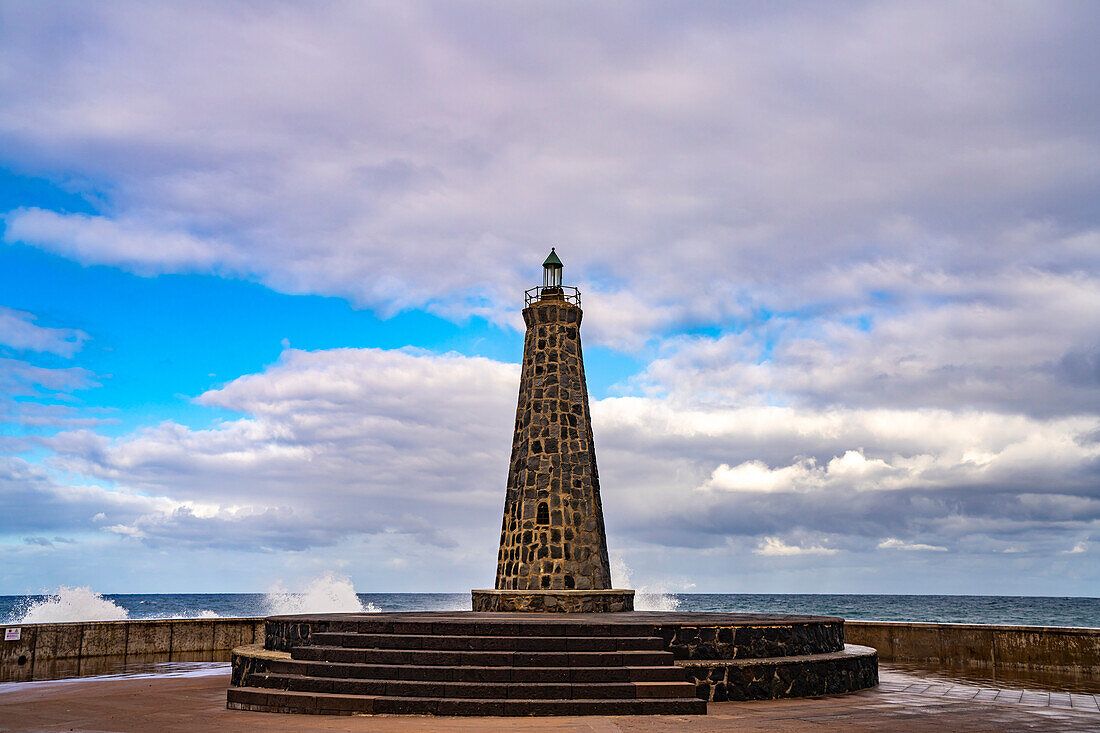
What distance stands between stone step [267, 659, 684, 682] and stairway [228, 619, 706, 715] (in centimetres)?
1

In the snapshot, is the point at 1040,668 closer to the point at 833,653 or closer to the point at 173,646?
the point at 833,653

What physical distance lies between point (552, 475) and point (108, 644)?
967 centimetres

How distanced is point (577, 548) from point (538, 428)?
2746mm

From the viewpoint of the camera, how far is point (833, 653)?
1212 cm

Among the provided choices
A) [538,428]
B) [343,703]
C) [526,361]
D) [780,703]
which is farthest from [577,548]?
[343,703]

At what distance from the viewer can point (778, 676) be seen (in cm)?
1080

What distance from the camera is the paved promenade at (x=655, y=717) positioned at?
813cm

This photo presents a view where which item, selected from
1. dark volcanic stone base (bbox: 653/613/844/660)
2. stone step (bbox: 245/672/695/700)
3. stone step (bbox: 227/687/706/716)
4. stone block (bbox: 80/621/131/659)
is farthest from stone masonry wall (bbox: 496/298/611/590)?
stone step (bbox: 227/687/706/716)

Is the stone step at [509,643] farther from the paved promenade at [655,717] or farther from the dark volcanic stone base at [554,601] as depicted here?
the dark volcanic stone base at [554,601]

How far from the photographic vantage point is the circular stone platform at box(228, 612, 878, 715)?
367 inches

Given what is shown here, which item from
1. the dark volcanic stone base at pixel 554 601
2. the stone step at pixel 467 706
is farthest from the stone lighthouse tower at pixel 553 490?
the stone step at pixel 467 706

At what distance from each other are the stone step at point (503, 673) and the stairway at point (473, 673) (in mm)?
12

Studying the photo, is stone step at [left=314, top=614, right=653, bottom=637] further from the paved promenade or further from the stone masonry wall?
the stone masonry wall

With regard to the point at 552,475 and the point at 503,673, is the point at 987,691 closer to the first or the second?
the point at 503,673
